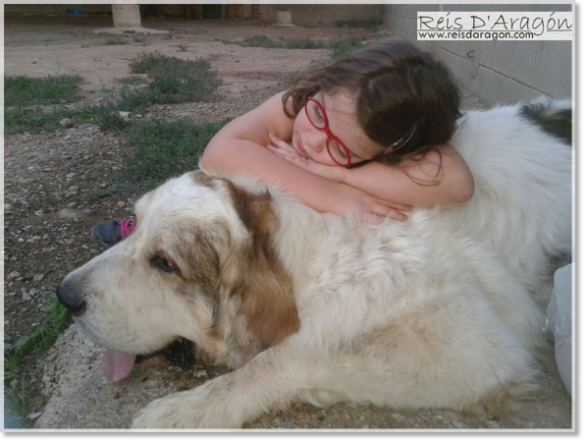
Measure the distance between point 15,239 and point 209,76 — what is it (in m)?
5.87

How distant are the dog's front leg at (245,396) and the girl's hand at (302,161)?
868mm

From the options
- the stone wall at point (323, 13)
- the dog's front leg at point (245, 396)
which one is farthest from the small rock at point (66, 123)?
the stone wall at point (323, 13)

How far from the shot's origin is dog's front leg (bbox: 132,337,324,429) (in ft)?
6.73

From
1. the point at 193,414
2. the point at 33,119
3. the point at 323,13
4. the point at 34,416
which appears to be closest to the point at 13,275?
the point at 34,416

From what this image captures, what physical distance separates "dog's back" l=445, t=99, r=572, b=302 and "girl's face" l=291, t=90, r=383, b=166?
51 cm

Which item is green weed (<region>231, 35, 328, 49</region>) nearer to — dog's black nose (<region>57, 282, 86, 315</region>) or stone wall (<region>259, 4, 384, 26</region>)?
stone wall (<region>259, 4, 384, 26</region>)

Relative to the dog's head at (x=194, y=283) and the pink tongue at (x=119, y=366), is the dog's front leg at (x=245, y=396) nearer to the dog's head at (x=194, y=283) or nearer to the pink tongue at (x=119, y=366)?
the dog's head at (x=194, y=283)

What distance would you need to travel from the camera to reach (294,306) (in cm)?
212

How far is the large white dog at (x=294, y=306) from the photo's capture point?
206 centimetres

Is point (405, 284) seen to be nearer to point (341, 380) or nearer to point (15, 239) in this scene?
point (341, 380)

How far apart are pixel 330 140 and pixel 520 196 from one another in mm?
995

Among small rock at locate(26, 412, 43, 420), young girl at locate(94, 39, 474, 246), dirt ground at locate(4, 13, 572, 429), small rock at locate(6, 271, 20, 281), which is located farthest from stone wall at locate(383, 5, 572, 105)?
small rock at locate(26, 412, 43, 420)

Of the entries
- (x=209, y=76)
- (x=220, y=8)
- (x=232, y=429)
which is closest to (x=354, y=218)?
(x=232, y=429)

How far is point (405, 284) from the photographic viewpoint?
2.10m
